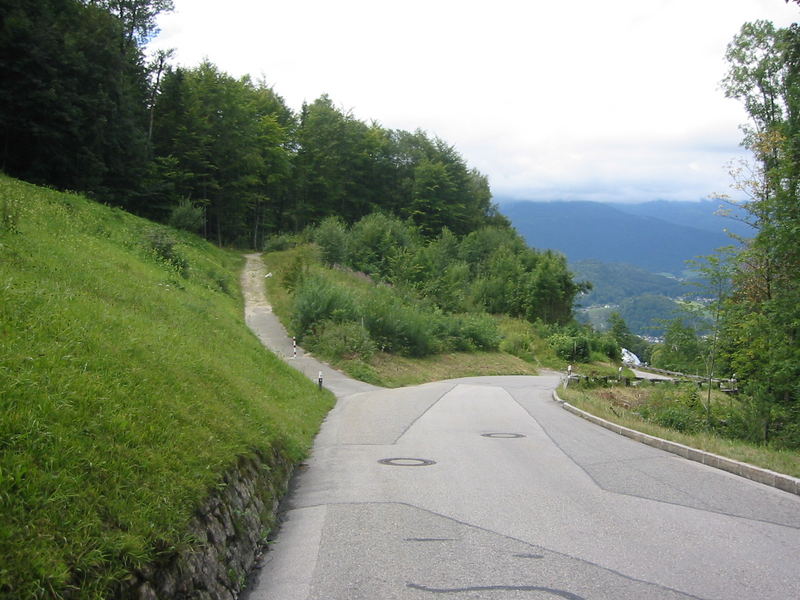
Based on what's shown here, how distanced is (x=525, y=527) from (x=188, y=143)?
51927 mm

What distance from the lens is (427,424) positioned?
1368cm

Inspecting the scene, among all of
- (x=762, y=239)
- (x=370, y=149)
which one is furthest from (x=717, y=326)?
(x=370, y=149)

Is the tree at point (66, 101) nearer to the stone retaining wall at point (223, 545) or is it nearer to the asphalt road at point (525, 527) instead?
the asphalt road at point (525, 527)

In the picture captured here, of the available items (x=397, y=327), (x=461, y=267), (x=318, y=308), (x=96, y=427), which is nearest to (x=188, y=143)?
(x=461, y=267)

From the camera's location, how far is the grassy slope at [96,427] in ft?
11.5

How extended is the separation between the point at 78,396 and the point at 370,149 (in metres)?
75.4

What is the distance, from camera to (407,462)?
947 centimetres

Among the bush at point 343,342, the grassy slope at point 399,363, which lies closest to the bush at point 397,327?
the grassy slope at point 399,363

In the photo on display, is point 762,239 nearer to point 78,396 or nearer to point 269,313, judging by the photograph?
point 78,396

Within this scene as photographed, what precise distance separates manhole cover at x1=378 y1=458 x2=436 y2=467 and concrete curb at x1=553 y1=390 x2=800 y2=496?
179 inches

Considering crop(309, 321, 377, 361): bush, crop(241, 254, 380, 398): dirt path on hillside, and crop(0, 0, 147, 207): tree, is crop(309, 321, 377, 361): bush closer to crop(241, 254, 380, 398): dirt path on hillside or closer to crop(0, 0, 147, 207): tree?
crop(241, 254, 380, 398): dirt path on hillside

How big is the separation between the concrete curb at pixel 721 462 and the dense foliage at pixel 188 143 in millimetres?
34045

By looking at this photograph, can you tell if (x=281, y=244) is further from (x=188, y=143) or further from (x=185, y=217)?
(x=188, y=143)

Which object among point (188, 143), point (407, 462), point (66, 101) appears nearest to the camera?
point (407, 462)
